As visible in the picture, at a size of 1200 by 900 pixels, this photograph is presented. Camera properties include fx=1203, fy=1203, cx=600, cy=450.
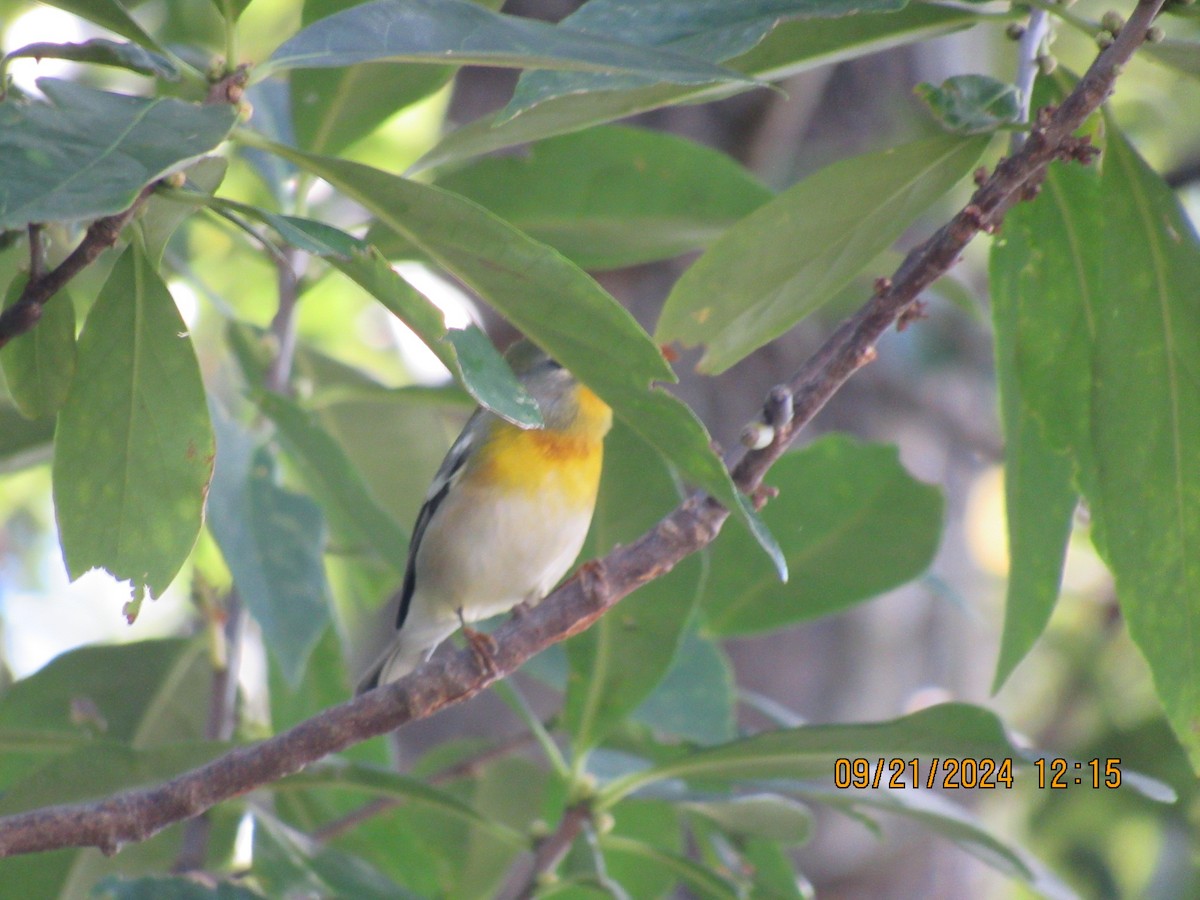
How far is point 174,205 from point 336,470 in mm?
1035

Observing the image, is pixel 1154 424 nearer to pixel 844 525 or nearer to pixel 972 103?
pixel 972 103

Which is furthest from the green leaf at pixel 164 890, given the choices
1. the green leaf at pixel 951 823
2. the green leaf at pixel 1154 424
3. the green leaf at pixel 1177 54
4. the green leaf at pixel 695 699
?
the green leaf at pixel 1177 54

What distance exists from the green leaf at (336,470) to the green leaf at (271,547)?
11cm

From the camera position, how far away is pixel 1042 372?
6.81 feet

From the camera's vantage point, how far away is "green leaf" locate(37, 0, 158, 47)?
152cm

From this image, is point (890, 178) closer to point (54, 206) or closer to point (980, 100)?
point (980, 100)

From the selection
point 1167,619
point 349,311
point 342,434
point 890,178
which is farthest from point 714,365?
point 349,311

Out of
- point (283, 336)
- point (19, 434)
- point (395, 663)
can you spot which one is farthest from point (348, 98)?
point (395, 663)

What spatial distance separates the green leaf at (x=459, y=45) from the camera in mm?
1320

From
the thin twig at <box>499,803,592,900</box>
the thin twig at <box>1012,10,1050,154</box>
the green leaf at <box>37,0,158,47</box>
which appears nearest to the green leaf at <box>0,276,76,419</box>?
the green leaf at <box>37,0,158,47</box>

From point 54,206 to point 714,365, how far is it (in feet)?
3.57

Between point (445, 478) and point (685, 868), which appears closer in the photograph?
point (685, 868)

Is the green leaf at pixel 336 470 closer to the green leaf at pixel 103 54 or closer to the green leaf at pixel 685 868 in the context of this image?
the green leaf at pixel 685 868

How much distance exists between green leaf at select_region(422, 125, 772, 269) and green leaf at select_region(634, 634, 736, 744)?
3.04 ft
